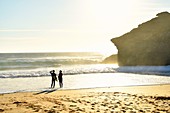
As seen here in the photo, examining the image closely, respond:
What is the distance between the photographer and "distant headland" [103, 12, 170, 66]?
5581 cm

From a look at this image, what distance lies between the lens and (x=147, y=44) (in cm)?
6072

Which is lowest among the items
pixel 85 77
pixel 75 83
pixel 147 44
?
pixel 75 83

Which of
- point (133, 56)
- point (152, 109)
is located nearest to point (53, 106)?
point (152, 109)

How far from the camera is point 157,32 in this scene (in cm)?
6062

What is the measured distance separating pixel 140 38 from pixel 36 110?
53.0m

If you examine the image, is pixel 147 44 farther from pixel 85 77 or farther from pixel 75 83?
pixel 75 83

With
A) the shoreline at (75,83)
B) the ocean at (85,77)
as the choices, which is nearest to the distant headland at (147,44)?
the ocean at (85,77)

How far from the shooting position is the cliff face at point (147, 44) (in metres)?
55.8

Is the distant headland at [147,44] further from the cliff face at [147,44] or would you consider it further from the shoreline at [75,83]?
the shoreline at [75,83]

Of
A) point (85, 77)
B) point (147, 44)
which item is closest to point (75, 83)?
point (85, 77)

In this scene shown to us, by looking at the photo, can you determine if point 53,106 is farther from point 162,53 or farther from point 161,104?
point 162,53

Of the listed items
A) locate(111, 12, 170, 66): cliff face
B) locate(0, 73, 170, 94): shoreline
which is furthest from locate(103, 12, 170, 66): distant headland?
locate(0, 73, 170, 94): shoreline

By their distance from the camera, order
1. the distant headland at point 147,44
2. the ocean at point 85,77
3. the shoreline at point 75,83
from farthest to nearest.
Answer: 1. the distant headland at point 147,44
2. the ocean at point 85,77
3. the shoreline at point 75,83

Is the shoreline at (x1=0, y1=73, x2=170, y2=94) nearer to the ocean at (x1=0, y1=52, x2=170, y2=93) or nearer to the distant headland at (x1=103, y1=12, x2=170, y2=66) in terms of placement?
the ocean at (x1=0, y1=52, x2=170, y2=93)
